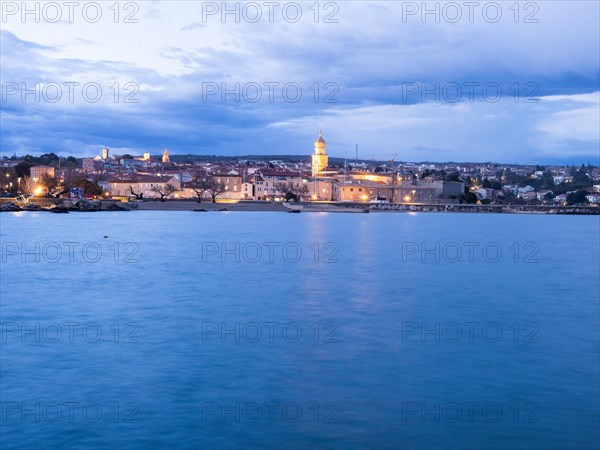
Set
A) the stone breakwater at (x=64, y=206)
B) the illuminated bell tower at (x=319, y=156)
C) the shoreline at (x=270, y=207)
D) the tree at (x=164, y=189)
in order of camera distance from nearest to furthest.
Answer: the stone breakwater at (x=64, y=206) < the shoreline at (x=270, y=207) < the tree at (x=164, y=189) < the illuminated bell tower at (x=319, y=156)

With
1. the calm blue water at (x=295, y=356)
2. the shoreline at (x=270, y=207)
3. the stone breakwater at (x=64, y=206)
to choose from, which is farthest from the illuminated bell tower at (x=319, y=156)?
the calm blue water at (x=295, y=356)

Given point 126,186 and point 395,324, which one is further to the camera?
point 126,186

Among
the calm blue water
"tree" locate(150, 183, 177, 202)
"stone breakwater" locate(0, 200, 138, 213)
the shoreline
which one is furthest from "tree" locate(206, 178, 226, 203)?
the calm blue water

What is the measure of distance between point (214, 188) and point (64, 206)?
21.9 meters

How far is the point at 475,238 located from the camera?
3962 cm

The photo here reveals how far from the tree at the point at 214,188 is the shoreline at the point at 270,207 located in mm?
2541

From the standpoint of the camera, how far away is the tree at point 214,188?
253 ft

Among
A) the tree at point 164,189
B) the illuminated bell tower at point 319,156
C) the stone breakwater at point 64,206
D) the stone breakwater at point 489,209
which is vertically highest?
the illuminated bell tower at point 319,156

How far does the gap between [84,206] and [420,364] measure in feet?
176

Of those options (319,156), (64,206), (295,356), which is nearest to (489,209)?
(319,156)

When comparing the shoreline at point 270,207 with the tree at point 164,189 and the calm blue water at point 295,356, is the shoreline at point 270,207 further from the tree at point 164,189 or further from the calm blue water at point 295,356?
the calm blue water at point 295,356

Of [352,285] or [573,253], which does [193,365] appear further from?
[573,253]

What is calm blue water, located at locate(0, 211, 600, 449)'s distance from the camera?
717 centimetres

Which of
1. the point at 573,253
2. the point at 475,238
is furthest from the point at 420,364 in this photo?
the point at 475,238
